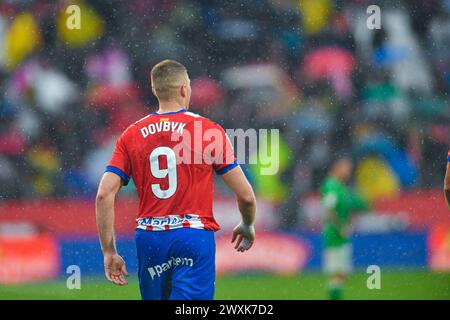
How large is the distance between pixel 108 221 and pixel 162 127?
57 centimetres

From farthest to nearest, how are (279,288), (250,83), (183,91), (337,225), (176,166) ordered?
1. (250,83)
2. (279,288)
3. (337,225)
4. (183,91)
5. (176,166)

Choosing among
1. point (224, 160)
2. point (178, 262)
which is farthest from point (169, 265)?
point (224, 160)

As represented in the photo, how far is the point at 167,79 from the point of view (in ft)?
16.3

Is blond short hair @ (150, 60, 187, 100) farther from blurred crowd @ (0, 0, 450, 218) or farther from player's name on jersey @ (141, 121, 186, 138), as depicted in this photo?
blurred crowd @ (0, 0, 450, 218)

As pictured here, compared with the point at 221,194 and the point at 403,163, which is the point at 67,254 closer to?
the point at 221,194

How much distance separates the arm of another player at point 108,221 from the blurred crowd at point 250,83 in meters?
7.79

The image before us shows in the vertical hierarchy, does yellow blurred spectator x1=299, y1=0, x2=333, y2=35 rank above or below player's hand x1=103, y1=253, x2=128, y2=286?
above

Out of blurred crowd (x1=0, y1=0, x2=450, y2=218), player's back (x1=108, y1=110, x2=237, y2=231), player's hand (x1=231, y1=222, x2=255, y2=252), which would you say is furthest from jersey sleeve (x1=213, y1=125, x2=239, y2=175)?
blurred crowd (x1=0, y1=0, x2=450, y2=218)

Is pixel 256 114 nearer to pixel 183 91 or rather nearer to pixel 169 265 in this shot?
pixel 183 91

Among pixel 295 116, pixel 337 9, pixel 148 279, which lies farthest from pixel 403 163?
pixel 148 279

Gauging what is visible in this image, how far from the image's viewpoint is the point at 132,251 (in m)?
11.7

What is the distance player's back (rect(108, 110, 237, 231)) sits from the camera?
193 inches

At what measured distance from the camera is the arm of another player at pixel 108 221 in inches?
195

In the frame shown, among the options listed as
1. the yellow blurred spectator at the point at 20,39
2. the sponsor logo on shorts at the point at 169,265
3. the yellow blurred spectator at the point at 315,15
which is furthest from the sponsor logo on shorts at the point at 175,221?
the yellow blurred spectator at the point at 315,15
